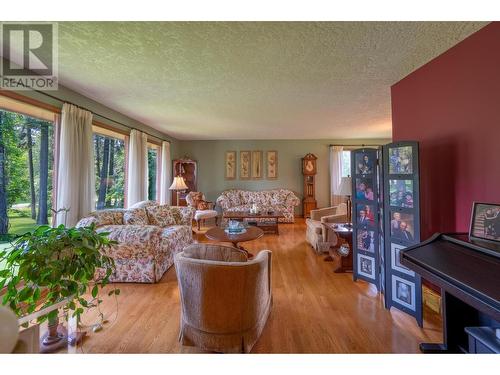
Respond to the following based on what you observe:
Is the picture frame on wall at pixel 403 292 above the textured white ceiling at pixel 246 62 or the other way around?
the other way around

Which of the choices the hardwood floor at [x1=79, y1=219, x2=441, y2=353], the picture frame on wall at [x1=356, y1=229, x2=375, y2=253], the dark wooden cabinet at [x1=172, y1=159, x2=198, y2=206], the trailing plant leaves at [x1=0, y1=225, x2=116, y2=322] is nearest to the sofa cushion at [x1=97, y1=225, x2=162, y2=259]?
the hardwood floor at [x1=79, y1=219, x2=441, y2=353]

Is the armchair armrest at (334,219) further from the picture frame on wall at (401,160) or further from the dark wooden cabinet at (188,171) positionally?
the dark wooden cabinet at (188,171)

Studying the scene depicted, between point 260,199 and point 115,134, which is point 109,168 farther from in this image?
point 260,199

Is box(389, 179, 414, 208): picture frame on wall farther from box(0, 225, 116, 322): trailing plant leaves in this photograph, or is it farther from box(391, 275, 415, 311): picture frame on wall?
box(0, 225, 116, 322): trailing plant leaves

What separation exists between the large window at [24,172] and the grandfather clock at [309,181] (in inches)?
226

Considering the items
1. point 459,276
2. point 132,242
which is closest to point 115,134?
point 132,242

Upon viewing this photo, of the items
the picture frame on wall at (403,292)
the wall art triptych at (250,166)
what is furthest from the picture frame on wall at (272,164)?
the picture frame on wall at (403,292)

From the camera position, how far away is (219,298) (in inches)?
57.0

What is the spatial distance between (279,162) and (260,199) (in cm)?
138

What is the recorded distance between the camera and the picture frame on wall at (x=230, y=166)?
682 cm

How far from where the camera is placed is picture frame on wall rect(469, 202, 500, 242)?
1.28 metres

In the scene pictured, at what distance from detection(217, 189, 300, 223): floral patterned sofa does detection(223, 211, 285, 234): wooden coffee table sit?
1.02 meters

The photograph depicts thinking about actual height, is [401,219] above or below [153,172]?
below
